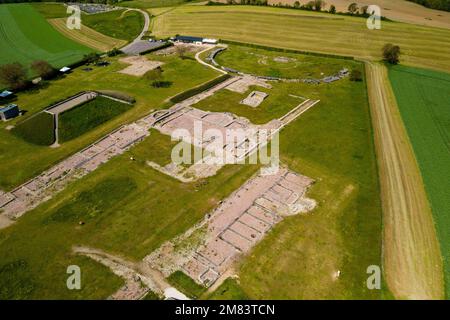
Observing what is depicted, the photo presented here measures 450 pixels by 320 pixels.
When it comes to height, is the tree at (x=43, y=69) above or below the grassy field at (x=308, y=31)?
below

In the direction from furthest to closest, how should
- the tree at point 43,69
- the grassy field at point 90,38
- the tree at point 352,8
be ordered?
the tree at point 352,8 → the grassy field at point 90,38 → the tree at point 43,69

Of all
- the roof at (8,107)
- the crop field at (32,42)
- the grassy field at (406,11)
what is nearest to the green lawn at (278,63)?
the grassy field at (406,11)

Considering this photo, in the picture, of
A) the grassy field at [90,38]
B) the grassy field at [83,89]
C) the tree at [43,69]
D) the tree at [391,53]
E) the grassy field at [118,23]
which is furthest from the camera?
the grassy field at [118,23]

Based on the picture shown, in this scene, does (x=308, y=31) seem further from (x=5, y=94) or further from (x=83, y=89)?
(x=5, y=94)

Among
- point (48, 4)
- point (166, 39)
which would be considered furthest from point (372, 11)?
point (48, 4)

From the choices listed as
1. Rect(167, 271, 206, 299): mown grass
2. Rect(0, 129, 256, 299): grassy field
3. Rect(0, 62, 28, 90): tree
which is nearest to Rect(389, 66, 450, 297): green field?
Rect(167, 271, 206, 299): mown grass

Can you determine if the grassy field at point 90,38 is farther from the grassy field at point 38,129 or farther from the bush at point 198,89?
the grassy field at point 38,129
